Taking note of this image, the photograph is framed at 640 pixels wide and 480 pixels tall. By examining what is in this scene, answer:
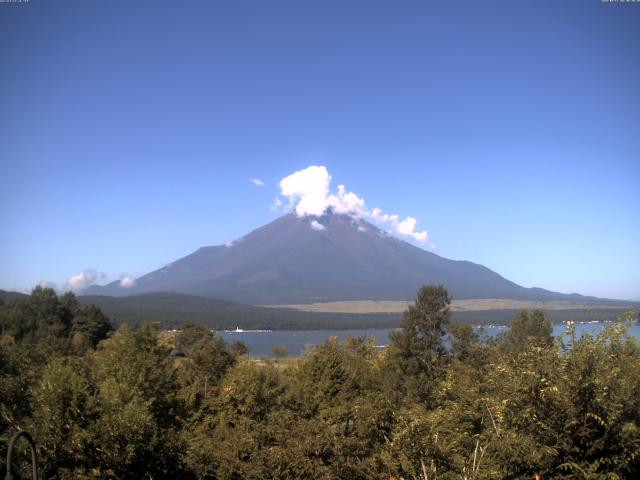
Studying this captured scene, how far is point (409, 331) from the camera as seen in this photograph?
32.4m

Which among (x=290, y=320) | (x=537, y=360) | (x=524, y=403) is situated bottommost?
(x=290, y=320)

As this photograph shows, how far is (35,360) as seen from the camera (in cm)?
2506

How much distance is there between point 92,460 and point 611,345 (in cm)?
1150

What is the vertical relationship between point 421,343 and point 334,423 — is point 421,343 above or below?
above

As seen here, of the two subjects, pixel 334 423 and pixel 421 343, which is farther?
pixel 421 343

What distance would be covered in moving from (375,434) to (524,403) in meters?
8.24

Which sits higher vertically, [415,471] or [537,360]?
A: [537,360]

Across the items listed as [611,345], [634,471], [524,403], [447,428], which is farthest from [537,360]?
[447,428]

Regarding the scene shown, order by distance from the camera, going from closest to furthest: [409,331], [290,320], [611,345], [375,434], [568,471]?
[568,471] < [611,345] < [375,434] < [409,331] < [290,320]

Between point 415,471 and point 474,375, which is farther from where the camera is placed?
point 474,375

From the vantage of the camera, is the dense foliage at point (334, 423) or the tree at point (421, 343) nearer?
the dense foliage at point (334, 423)

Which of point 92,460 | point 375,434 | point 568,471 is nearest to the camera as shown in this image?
point 568,471

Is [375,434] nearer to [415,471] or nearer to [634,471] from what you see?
[415,471]

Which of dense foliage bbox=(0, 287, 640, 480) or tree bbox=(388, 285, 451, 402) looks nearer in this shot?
dense foliage bbox=(0, 287, 640, 480)
